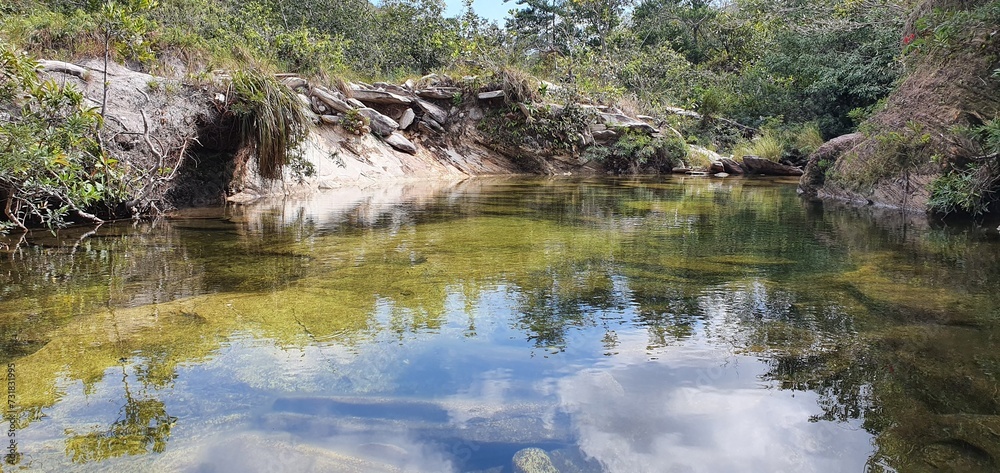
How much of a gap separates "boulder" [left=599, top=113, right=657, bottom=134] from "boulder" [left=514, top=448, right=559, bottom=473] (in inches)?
660

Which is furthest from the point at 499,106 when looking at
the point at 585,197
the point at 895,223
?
the point at 895,223

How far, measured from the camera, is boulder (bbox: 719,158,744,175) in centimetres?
1738

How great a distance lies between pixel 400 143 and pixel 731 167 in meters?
9.49

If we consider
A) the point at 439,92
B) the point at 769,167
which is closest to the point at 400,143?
the point at 439,92

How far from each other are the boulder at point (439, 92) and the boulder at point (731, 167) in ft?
26.0

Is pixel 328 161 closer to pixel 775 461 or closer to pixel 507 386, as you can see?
pixel 507 386

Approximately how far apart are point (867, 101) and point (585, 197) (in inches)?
434

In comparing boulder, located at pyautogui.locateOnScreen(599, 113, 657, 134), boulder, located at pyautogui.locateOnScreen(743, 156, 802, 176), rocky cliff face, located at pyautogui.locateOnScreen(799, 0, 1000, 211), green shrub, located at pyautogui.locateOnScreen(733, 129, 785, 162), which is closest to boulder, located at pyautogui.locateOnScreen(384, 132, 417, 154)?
boulder, located at pyautogui.locateOnScreen(599, 113, 657, 134)

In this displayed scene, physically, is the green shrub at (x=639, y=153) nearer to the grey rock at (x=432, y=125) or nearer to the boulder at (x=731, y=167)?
the boulder at (x=731, y=167)

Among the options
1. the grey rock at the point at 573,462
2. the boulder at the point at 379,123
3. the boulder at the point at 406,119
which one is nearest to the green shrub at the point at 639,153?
the boulder at the point at 406,119

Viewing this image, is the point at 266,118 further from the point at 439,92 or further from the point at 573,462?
the point at 439,92

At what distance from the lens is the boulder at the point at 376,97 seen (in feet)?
49.1

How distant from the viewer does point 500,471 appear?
171 cm

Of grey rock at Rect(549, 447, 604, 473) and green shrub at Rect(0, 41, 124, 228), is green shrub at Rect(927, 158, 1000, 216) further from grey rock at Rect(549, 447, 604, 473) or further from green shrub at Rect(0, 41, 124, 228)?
green shrub at Rect(0, 41, 124, 228)
